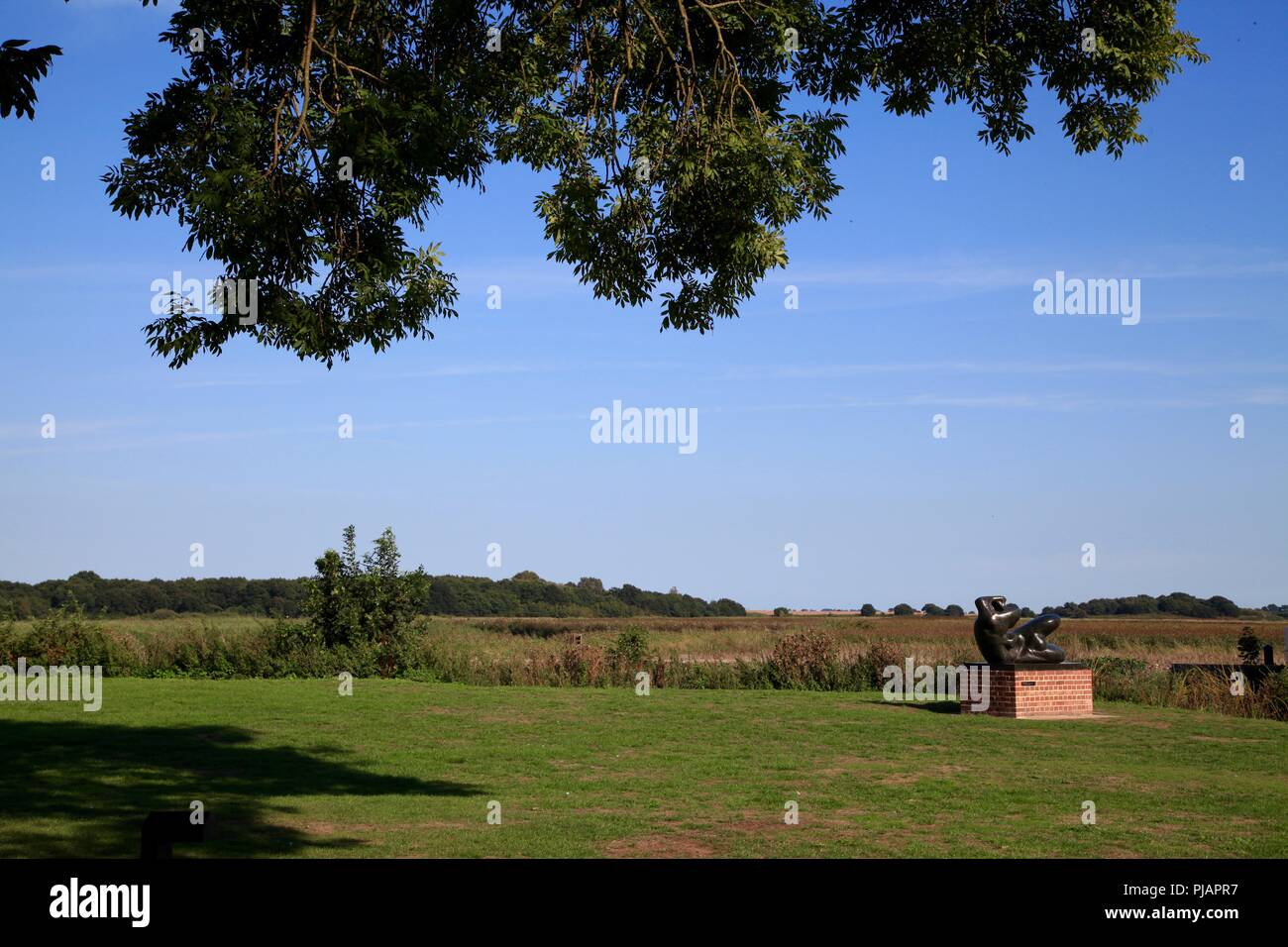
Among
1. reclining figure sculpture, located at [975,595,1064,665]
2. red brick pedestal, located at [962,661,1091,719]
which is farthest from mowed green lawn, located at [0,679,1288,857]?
reclining figure sculpture, located at [975,595,1064,665]

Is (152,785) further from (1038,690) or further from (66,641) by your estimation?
(66,641)

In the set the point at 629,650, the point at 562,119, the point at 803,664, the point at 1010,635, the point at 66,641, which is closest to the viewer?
the point at 562,119

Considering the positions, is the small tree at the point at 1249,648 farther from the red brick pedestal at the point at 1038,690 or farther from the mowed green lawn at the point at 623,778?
the red brick pedestal at the point at 1038,690

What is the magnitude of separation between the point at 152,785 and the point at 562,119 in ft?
29.4

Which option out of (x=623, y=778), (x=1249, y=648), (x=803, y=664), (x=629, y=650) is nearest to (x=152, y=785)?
(x=623, y=778)

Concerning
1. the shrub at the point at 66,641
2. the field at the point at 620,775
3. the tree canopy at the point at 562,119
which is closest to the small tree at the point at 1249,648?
the field at the point at 620,775

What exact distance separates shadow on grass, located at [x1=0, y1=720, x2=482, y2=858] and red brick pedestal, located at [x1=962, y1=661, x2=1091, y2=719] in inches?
475

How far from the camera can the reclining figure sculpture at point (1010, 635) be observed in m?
21.8

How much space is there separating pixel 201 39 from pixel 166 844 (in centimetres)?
1014

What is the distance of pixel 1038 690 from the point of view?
72.8 ft

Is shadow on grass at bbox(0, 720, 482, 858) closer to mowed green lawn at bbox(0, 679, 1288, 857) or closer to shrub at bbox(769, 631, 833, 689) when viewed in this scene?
mowed green lawn at bbox(0, 679, 1288, 857)

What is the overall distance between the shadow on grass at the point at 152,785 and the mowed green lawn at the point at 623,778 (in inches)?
1.9

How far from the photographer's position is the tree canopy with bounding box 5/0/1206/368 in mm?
11375
